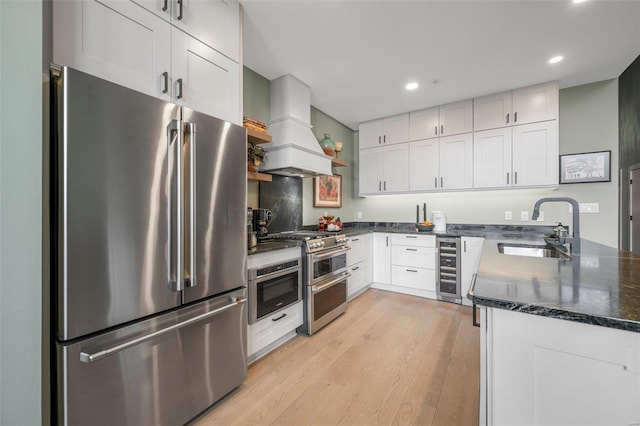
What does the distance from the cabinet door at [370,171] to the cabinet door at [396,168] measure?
0.08m

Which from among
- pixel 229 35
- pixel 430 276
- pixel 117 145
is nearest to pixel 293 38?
pixel 229 35

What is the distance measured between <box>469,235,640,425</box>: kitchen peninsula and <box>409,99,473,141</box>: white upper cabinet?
120 inches

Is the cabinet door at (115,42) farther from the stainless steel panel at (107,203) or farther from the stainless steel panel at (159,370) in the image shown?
the stainless steel panel at (159,370)

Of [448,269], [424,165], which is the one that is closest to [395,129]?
[424,165]

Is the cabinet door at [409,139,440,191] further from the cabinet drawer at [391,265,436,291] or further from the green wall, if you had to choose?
the green wall

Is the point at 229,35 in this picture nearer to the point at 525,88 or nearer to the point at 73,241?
the point at 73,241

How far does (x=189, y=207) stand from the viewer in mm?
1403

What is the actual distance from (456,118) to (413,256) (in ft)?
6.51

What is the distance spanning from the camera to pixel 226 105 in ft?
A: 5.98

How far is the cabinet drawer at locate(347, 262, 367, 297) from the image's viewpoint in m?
3.36

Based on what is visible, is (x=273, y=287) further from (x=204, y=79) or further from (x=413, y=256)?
(x=413, y=256)

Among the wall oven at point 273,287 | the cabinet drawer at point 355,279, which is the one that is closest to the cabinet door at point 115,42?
the wall oven at point 273,287

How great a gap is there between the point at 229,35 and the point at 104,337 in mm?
1960

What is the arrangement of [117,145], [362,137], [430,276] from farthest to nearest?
[362,137] < [430,276] < [117,145]
